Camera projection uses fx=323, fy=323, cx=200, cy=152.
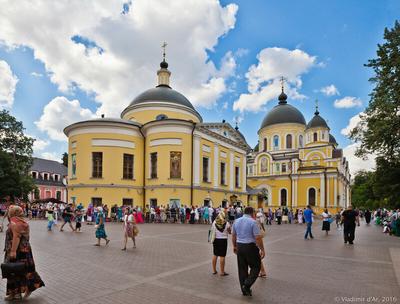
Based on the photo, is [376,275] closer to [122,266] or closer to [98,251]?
[122,266]

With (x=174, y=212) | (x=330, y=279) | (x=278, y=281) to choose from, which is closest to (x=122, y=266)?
(x=278, y=281)

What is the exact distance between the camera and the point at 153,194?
3067cm

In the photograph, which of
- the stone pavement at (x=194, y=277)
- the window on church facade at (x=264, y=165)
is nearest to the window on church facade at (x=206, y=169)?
the stone pavement at (x=194, y=277)

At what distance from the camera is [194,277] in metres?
7.77

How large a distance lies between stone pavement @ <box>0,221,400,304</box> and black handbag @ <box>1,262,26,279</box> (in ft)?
1.96

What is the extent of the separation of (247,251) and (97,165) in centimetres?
2633

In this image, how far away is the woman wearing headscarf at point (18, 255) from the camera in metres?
5.80

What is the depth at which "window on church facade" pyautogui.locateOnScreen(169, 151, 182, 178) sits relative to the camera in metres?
30.3

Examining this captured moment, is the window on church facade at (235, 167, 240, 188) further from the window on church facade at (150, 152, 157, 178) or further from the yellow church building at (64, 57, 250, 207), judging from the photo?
the window on church facade at (150, 152, 157, 178)

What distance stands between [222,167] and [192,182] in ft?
22.4

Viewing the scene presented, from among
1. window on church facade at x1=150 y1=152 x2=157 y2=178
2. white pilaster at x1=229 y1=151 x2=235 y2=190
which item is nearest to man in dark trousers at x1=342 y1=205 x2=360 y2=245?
window on church facade at x1=150 y1=152 x2=157 y2=178

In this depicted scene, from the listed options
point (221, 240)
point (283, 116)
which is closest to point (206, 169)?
point (221, 240)

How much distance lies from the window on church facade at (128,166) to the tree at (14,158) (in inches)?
658

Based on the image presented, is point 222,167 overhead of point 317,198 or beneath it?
overhead
